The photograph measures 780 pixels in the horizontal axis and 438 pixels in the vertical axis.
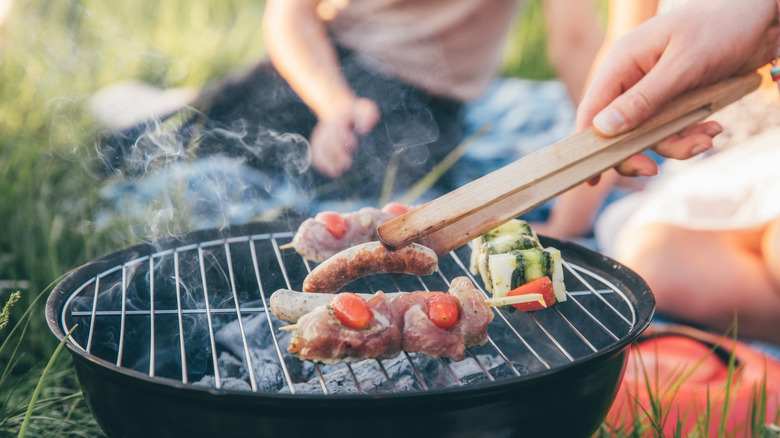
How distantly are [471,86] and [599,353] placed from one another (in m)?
3.69

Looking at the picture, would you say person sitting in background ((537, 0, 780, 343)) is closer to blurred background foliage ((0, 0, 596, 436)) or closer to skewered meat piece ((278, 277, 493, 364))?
skewered meat piece ((278, 277, 493, 364))

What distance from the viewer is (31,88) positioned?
17.7 feet

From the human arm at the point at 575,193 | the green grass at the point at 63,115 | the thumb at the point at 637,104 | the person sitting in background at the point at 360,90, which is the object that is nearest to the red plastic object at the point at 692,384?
the thumb at the point at 637,104

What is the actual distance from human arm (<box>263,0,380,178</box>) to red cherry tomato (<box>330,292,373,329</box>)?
6.93 ft

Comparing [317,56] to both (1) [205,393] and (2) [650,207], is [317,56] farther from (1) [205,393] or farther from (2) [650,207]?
(1) [205,393]

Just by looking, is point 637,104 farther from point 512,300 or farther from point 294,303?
point 294,303

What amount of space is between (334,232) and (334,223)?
0.13 ft

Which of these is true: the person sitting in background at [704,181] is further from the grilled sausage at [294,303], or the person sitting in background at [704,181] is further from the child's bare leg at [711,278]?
the grilled sausage at [294,303]

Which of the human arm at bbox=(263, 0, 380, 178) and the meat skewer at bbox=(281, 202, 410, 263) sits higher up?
the human arm at bbox=(263, 0, 380, 178)

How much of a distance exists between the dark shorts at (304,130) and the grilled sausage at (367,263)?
95.4 inches

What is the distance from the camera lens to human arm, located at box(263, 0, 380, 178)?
405 cm

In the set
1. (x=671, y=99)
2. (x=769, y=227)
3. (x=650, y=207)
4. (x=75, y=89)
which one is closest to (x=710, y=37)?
(x=671, y=99)

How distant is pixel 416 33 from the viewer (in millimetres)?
4660

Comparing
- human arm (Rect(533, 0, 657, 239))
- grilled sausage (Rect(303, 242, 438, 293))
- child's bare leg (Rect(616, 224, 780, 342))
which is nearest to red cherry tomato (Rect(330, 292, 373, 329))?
grilled sausage (Rect(303, 242, 438, 293))
